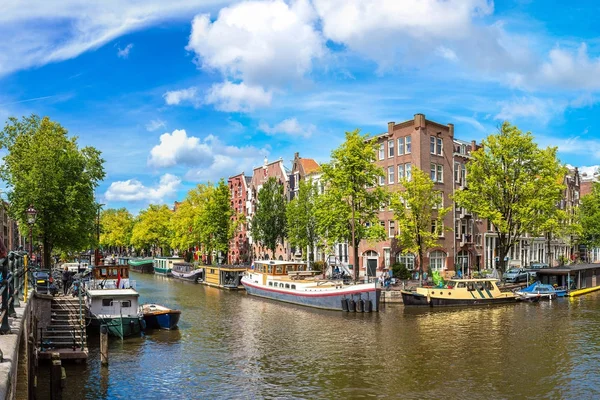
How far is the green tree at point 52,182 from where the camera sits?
45.8 meters

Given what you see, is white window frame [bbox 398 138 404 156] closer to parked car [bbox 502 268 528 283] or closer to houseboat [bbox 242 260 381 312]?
parked car [bbox 502 268 528 283]

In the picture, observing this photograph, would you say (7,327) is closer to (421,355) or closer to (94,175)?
(421,355)

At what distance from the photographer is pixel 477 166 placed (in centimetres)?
6016

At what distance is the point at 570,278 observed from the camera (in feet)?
192

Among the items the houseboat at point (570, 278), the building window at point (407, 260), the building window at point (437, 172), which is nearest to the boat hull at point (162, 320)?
the building window at point (407, 260)

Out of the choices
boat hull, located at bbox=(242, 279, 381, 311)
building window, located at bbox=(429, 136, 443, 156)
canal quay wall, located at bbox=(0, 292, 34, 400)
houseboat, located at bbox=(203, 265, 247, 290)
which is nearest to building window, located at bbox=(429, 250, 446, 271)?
building window, located at bbox=(429, 136, 443, 156)

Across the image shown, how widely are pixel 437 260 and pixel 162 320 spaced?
39.9m

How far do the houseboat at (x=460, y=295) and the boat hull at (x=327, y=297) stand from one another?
17.1ft

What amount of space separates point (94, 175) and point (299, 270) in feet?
73.4

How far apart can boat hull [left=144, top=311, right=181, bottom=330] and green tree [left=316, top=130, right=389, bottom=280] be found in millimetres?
23046

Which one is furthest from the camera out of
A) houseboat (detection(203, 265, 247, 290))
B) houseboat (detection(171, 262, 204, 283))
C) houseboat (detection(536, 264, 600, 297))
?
houseboat (detection(171, 262, 204, 283))

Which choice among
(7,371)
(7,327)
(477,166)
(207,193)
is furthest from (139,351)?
(207,193)

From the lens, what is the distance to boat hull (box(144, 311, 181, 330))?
121 ft

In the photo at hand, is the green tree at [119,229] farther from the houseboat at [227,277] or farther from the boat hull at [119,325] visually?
the boat hull at [119,325]
